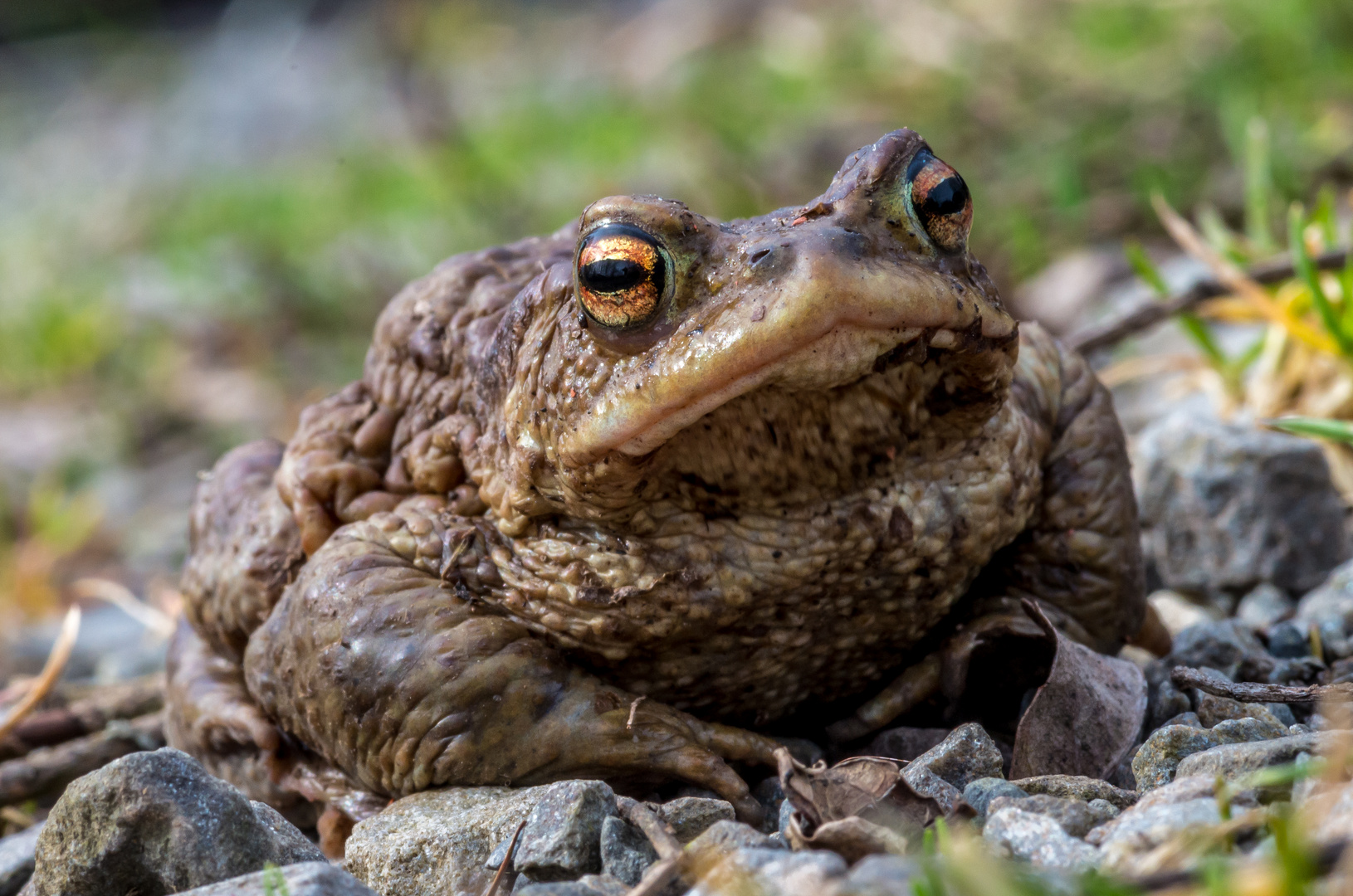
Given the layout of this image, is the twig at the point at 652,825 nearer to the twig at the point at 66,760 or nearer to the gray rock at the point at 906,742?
the gray rock at the point at 906,742

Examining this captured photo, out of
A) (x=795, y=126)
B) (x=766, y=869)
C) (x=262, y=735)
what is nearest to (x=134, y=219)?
(x=795, y=126)

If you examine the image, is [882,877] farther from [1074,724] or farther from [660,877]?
[1074,724]

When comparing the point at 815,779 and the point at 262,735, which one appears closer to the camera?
the point at 815,779

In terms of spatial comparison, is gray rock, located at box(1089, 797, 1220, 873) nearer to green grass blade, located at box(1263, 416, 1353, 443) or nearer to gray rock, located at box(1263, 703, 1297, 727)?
gray rock, located at box(1263, 703, 1297, 727)

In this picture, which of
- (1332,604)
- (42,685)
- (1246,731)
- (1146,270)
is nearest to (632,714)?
(1246,731)

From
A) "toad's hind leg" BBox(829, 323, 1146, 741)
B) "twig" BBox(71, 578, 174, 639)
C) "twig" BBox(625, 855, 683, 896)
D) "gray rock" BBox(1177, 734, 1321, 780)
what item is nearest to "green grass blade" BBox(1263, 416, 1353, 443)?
"toad's hind leg" BBox(829, 323, 1146, 741)

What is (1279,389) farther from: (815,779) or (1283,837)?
(1283,837)
